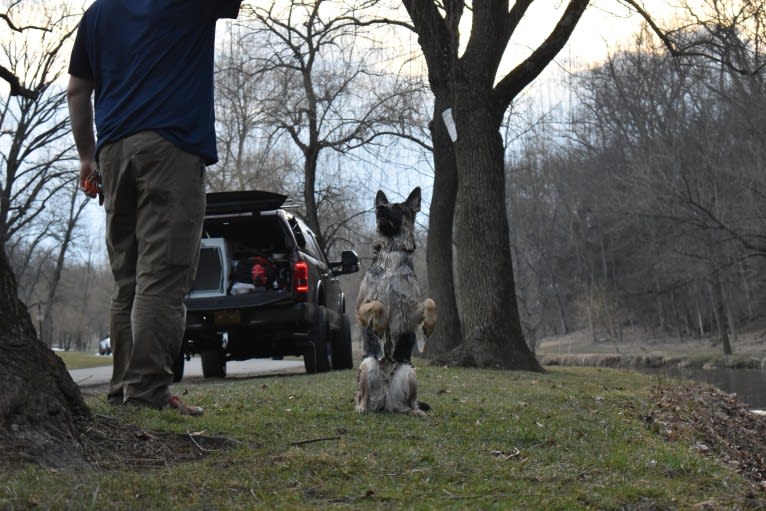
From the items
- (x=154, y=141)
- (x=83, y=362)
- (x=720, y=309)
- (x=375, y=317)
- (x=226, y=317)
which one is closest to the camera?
(x=154, y=141)

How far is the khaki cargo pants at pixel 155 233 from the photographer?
17.8 ft

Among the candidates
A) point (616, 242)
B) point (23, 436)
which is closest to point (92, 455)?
point (23, 436)

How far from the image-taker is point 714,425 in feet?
32.2

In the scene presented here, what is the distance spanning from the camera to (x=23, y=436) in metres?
4.00

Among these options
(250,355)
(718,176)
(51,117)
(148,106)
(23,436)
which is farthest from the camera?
(718,176)

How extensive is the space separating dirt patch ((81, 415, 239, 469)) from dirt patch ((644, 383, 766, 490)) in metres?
3.07

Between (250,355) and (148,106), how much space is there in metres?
9.00

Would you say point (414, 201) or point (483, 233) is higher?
point (483, 233)

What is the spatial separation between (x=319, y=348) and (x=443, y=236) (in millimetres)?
9259

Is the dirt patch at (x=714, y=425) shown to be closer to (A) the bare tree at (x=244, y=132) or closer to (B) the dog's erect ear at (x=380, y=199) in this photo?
(B) the dog's erect ear at (x=380, y=199)

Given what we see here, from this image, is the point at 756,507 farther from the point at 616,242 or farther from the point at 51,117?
the point at 616,242

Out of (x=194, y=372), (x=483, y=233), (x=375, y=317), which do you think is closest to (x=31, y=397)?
(x=375, y=317)

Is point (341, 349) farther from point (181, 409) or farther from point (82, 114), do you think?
point (82, 114)

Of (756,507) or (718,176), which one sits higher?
(718,176)
